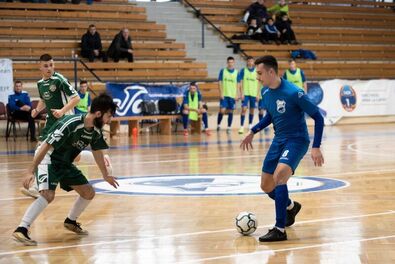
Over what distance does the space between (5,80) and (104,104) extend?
14111 millimetres

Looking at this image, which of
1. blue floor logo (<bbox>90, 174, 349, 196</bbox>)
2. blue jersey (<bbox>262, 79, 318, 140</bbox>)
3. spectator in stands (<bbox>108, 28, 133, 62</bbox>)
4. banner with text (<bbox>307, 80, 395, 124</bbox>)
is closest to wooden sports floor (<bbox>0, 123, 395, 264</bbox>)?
blue floor logo (<bbox>90, 174, 349, 196</bbox>)

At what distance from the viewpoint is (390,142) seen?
1756 centimetres

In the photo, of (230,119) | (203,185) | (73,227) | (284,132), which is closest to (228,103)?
(230,119)

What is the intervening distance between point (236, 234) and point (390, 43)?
2565 centimetres

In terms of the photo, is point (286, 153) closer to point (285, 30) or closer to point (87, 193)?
point (87, 193)

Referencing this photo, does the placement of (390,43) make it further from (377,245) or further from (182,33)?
(377,245)

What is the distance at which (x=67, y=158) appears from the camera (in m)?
6.62

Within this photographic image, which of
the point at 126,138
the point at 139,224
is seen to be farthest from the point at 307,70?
the point at 139,224

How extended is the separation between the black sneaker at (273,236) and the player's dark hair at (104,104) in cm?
161

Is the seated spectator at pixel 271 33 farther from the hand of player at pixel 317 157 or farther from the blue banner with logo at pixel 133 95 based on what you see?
the hand of player at pixel 317 157

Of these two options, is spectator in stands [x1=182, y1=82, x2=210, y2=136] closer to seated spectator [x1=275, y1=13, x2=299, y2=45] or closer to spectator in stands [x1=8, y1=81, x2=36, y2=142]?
spectator in stands [x1=8, y1=81, x2=36, y2=142]

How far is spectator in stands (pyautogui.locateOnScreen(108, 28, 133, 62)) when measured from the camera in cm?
2294

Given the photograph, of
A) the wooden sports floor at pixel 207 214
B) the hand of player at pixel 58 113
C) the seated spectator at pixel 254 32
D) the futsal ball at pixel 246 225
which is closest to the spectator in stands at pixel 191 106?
the seated spectator at pixel 254 32

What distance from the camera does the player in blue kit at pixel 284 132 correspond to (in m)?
6.50
